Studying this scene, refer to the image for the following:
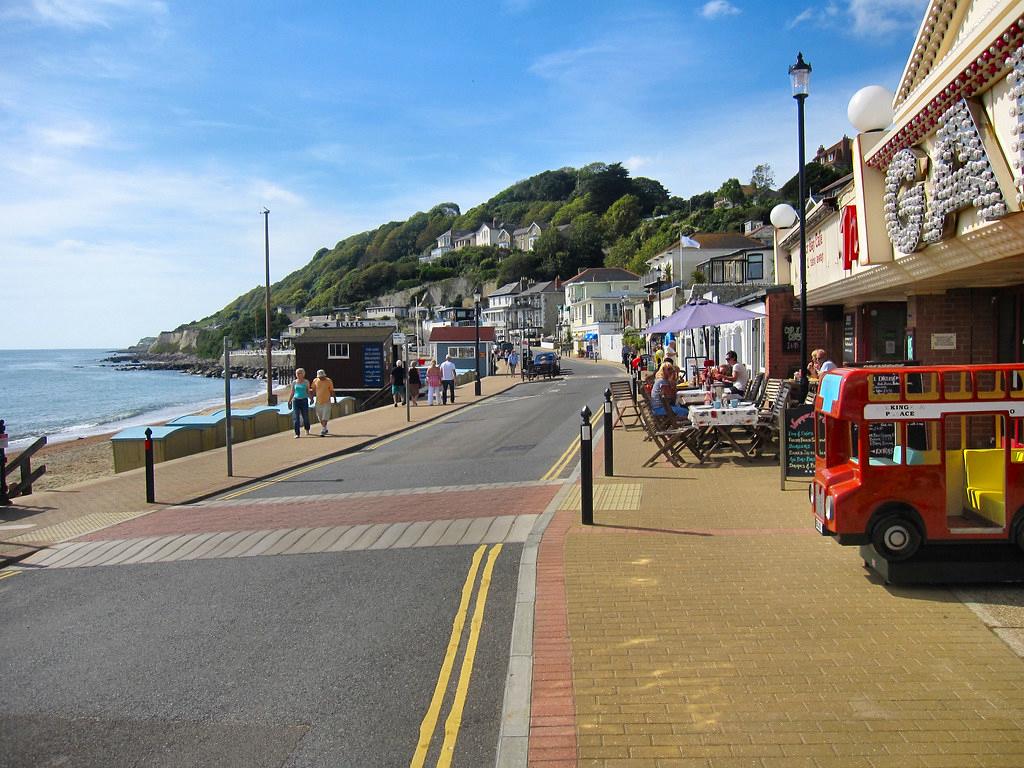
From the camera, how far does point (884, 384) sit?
6164mm

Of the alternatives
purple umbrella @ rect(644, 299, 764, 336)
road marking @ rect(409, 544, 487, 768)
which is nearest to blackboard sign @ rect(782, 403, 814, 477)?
road marking @ rect(409, 544, 487, 768)

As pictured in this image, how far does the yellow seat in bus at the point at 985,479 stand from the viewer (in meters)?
6.20

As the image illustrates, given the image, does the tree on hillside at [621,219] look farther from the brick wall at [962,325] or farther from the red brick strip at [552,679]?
the red brick strip at [552,679]

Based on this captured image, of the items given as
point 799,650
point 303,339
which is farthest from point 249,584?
point 303,339

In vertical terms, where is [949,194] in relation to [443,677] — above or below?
above

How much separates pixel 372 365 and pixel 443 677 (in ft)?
122

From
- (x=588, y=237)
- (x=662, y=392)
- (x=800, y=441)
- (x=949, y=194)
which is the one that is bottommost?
(x=800, y=441)

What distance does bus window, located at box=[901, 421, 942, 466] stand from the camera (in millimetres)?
6227

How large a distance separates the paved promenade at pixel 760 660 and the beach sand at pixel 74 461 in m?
15.7

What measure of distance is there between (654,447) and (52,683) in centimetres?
1113

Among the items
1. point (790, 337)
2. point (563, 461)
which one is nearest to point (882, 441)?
point (563, 461)

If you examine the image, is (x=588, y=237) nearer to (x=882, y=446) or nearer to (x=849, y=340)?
(x=849, y=340)

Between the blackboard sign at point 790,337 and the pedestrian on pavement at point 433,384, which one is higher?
the blackboard sign at point 790,337

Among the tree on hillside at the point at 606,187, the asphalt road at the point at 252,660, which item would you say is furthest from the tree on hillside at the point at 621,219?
the asphalt road at the point at 252,660
